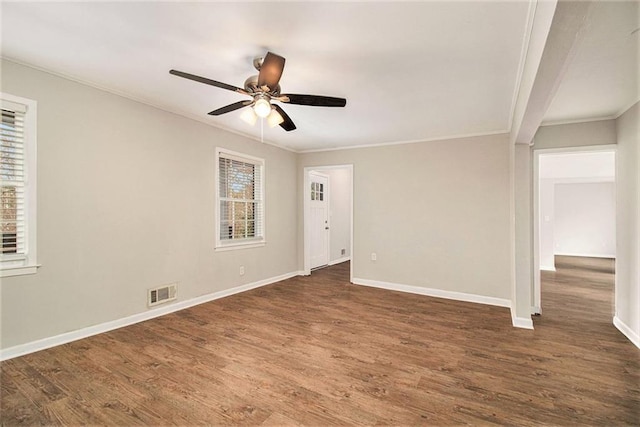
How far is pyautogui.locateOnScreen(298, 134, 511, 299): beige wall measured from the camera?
4.15 metres

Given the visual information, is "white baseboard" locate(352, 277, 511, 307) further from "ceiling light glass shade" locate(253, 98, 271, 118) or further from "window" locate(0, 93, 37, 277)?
"window" locate(0, 93, 37, 277)

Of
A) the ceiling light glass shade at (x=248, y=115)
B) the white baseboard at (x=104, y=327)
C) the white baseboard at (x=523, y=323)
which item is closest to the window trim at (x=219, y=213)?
the white baseboard at (x=104, y=327)

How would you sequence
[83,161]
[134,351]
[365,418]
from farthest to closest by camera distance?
[83,161]
[134,351]
[365,418]

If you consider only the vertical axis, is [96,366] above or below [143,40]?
below

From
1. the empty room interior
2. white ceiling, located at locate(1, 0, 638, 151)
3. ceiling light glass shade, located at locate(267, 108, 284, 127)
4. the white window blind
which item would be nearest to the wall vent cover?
the empty room interior

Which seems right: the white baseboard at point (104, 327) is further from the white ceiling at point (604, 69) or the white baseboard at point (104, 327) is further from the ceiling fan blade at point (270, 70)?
the white ceiling at point (604, 69)

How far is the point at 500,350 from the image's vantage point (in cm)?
267

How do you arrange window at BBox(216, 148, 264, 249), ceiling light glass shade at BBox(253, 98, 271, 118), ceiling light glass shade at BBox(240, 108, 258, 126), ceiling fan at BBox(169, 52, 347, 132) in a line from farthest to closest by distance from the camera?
1. window at BBox(216, 148, 264, 249)
2. ceiling light glass shade at BBox(240, 108, 258, 126)
3. ceiling light glass shade at BBox(253, 98, 271, 118)
4. ceiling fan at BBox(169, 52, 347, 132)

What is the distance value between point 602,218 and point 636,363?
7721 millimetres

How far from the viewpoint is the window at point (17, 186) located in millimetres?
2420

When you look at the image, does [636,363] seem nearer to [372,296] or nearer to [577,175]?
[372,296]

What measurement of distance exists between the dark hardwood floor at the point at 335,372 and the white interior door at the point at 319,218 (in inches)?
110

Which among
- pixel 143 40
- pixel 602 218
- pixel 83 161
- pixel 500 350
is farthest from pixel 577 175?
pixel 83 161

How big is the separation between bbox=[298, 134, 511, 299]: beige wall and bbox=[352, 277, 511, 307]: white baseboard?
0.19 ft
